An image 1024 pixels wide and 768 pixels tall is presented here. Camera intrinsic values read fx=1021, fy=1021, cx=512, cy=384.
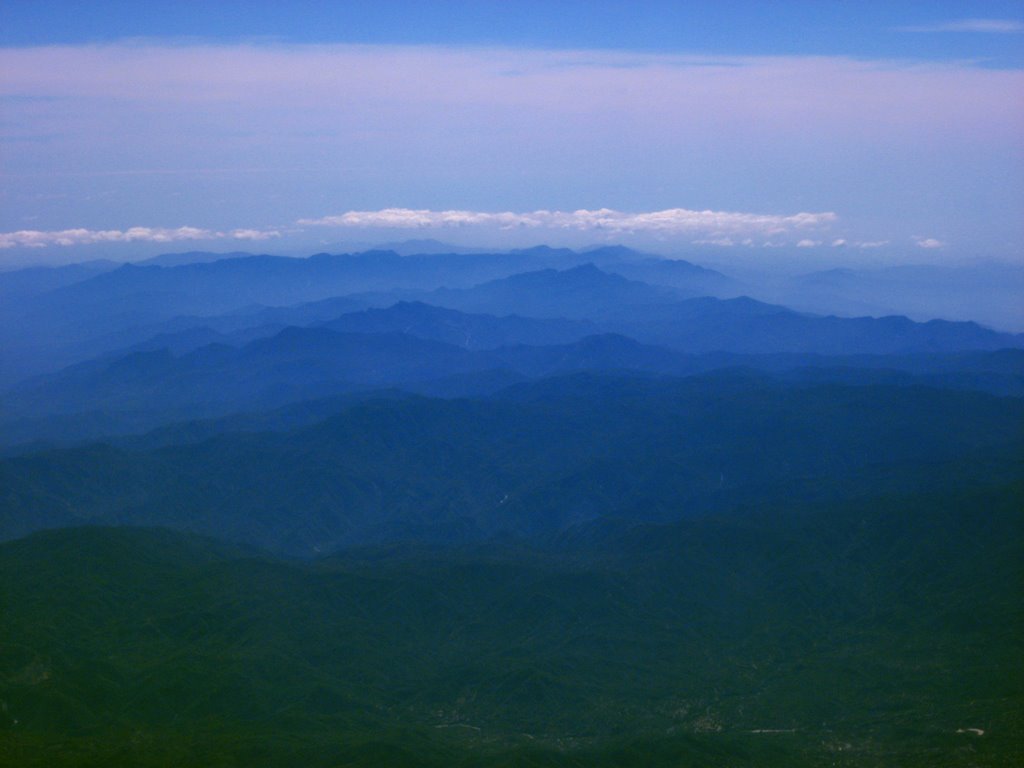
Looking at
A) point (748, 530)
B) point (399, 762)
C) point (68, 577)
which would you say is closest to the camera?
point (399, 762)

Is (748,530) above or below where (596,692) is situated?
above

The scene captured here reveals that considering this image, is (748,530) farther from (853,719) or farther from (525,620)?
(853,719)

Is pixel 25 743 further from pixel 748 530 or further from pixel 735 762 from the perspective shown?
pixel 748 530

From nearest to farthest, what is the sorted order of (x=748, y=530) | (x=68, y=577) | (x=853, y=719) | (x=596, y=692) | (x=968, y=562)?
(x=853, y=719), (x=596, y=692), (x=68, y=577), (x=968, y=562), (x=748, y=530)

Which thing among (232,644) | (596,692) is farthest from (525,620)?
(232,644)

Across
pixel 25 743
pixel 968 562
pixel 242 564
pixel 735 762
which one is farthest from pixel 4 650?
pixel 968 562

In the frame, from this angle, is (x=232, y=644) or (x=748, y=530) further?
(x=748, y=530)
